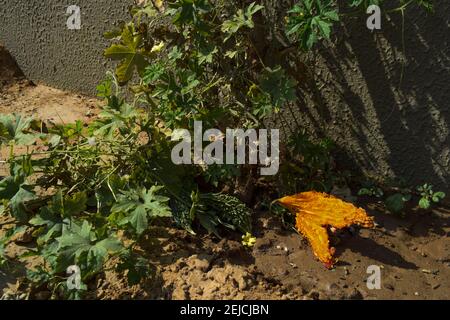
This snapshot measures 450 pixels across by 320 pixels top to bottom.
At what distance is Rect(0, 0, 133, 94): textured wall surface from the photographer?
10.6ft

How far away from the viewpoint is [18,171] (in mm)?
2123

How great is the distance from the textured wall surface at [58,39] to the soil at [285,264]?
1.33 meters

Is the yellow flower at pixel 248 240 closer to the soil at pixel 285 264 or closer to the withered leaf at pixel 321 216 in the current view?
the soil at pixel 285 264

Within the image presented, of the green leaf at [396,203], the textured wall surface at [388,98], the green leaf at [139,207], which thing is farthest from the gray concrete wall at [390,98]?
the green leaf at [139,207]

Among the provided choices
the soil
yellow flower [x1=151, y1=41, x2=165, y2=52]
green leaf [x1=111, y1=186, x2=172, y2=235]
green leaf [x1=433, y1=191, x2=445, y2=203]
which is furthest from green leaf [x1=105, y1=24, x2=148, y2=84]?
green leaf [x1=433, y1=191, x2=445, y2=203]

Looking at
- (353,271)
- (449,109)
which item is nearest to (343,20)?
(449,109)

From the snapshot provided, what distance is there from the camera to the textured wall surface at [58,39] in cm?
322

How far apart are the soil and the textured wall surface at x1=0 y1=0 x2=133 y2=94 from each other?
4.38ft

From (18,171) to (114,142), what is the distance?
0.39 m

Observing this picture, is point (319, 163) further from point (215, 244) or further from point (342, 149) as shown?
point (215, 244)

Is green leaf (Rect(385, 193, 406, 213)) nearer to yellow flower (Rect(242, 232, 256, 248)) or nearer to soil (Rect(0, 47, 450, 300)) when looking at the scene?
soil (Rect(0, 47, 450, 300))

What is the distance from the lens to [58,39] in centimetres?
353

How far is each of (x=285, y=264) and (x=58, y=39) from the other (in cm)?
221

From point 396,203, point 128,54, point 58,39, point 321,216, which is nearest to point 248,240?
point 321,216
